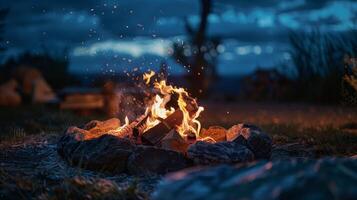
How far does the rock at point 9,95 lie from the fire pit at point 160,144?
7707 mm

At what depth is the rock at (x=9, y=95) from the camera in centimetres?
1359

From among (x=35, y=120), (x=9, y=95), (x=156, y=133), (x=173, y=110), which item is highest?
(x=173, y=110)

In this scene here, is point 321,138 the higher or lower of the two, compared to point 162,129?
lower

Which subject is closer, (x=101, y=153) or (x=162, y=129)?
(x=101, y=153)

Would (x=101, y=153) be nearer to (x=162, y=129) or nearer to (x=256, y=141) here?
(x=162, y=129)

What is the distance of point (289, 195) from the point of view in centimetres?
283

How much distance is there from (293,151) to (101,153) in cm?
225

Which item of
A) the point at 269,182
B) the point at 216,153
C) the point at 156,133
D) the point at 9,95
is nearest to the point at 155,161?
the point at 216,153

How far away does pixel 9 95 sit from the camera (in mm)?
13781

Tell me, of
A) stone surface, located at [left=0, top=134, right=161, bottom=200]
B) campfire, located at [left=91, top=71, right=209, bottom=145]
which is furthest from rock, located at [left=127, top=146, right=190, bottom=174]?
campfire, located at [left=91, top=71, right=209, bottom=145]

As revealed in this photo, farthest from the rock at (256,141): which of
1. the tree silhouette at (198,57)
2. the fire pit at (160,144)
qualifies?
the tree silhouette at (198,57)

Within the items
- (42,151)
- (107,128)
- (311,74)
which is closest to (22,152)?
(42,151)

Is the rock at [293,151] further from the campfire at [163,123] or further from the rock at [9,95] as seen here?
the rock at [9,95]

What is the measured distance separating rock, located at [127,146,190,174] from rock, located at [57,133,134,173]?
4.3 inches
